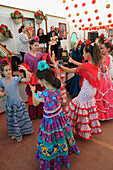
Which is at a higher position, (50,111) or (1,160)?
(50,111)

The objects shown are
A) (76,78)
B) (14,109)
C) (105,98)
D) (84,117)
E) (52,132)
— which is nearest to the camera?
(52,132)

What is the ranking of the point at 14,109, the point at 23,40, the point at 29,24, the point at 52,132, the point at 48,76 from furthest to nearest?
the point at 29,24, the point at 23,40, the point at 14,109, the point at 52,132, the point at 48,76

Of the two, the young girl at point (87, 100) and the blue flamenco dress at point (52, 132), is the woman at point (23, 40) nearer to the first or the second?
the young girl at point (87, 100)

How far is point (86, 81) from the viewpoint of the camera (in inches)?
82.1

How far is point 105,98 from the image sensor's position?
2.73 m

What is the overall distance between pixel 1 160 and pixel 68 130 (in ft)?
3.74

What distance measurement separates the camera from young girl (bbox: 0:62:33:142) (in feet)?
7.18

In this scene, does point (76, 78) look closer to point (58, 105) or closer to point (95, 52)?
point (95, 52)

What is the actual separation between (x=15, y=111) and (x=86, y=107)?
1.16 m

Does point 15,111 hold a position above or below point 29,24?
below

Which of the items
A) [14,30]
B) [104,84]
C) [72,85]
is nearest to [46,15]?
[14,30]

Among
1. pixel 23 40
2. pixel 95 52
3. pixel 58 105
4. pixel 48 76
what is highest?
pixel 23 40

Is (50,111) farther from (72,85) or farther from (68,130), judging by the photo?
(72,85)

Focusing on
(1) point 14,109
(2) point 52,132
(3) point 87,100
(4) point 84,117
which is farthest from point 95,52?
(1) point 14,109
